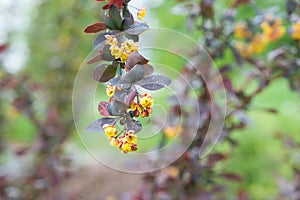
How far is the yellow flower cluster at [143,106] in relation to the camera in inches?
27.0

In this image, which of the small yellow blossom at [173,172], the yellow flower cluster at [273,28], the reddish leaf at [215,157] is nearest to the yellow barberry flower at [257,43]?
the yellow flower cluster at [273,28]

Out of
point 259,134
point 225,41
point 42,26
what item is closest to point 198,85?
point 225,41

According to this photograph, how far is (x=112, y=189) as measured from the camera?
10.1 feet

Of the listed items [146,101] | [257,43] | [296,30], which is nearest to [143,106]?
[146,101]

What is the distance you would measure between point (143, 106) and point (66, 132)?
5.88 ft

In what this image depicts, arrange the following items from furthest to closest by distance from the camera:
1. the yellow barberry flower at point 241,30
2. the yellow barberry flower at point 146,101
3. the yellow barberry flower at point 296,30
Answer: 1. the yellow barberry flower at point 241,30
2. the yellow barberry flower at point 296,30
3. the yellow barberry flower at point 146,101

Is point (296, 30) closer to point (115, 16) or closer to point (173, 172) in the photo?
point (173, 172)

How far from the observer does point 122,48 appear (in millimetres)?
729

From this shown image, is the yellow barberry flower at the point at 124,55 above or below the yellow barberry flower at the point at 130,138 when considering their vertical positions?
above

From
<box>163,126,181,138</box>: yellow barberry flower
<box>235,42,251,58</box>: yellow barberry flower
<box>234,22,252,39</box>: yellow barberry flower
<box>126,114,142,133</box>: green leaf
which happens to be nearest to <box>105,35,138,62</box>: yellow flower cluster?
<box>126,114,142,133</box>: green leaf

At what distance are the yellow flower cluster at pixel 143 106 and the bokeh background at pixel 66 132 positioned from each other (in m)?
0.89

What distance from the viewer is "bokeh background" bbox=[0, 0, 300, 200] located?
2.12 meters

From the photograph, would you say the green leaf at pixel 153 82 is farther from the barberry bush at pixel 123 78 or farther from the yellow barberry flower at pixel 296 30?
the yellow barberry flower at pixel 296 30

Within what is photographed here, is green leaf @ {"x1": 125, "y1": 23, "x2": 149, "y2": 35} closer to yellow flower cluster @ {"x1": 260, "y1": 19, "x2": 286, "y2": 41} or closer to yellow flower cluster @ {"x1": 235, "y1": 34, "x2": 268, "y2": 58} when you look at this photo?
yellow flower cluster @ {"x1": 260, "y1": 19, "x2": 286, "y2": 41}
